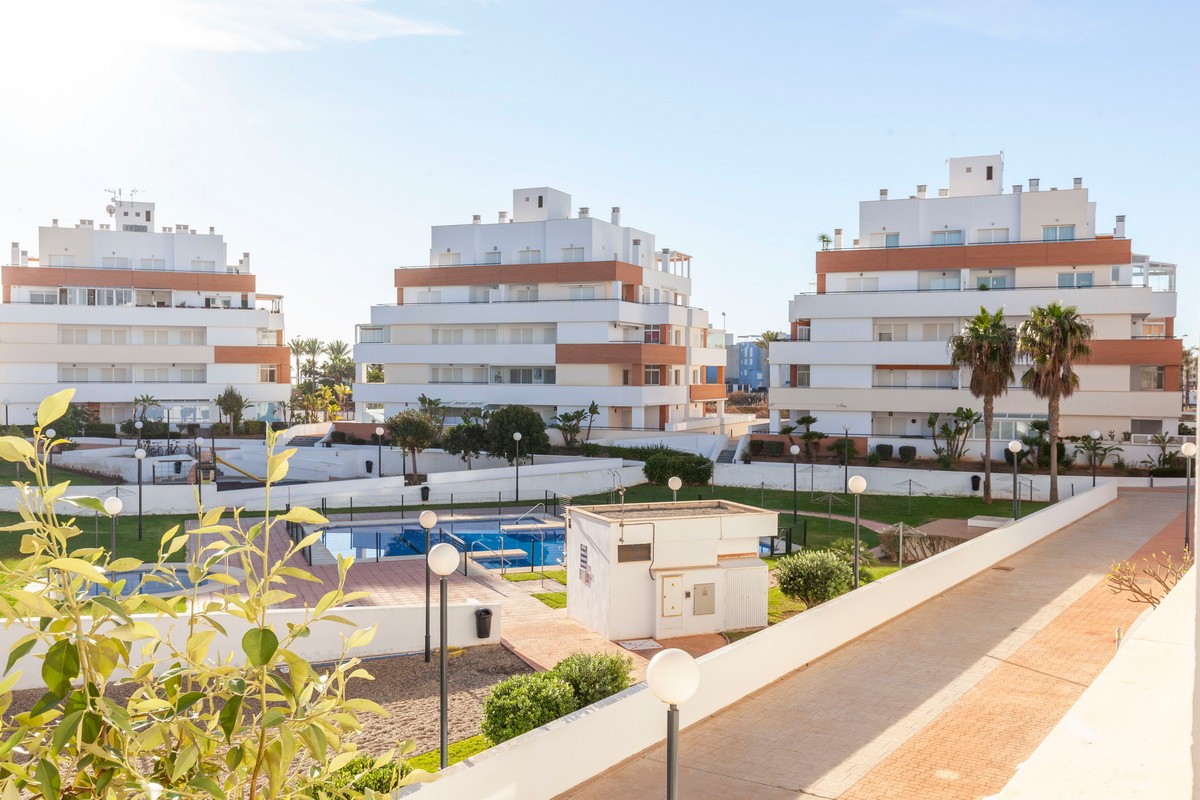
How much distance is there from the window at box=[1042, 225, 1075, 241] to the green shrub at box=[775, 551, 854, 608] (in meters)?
39.0

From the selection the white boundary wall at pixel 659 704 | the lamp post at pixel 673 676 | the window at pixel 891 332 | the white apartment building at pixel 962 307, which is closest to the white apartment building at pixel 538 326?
the white apartment building at pixel 962 307

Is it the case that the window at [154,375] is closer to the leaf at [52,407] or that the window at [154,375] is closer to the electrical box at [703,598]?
the electrical box at [703,598]

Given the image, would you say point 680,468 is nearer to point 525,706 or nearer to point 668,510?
point 668,510

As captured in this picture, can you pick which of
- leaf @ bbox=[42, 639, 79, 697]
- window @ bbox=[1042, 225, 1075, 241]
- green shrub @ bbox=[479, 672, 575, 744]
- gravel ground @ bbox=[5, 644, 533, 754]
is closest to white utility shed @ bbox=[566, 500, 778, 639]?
gravel ground @ bbox=[5, 644, 533, 754]

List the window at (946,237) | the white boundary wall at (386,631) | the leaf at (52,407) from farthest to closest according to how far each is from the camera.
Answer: the window at (946,237), the white boundary wall at (386,631), the leaf at (52,407)

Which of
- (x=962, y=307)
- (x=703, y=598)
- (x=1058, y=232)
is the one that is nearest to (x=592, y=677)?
(x=703, y=598)

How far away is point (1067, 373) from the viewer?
127 ft

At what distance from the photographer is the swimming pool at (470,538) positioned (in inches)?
1296

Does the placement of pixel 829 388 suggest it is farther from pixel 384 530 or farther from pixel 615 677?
pixel 615 677

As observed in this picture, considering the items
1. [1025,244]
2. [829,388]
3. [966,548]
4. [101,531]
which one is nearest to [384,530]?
[101,531]

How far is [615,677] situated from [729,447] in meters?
43.2

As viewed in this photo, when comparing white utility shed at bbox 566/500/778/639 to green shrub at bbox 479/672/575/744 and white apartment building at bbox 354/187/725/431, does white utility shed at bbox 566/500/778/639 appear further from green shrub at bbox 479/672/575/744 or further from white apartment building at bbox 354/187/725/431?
white apartment building at bbox 354/187/725/431

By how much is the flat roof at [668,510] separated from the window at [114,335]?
58668 mm

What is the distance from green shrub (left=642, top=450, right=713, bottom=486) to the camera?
47.2 meters
